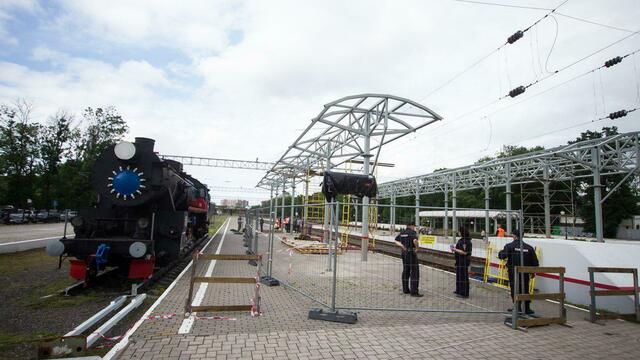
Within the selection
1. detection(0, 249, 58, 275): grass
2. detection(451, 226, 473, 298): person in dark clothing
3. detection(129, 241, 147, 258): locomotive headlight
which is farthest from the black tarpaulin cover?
detection(0, 249, 58, 275): grass

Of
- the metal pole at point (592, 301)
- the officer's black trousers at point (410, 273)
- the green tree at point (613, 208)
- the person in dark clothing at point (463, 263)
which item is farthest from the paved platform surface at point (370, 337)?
the green tree at point (613, 208)

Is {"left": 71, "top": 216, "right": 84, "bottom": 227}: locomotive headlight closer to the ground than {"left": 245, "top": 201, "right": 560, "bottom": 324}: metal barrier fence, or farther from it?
farther from it

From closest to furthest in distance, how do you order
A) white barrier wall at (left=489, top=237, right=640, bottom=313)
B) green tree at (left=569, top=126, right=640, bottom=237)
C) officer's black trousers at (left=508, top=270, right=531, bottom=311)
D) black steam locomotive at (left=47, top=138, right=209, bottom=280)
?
officer's black trousers at (left=508, top=270, right=531, bottom=311), white barrier wall at (left=489, top=237, right=640, bottom=313), black steam locomotive at (left=47, top=138, right=209, bottom=280), green tree at (left=569, top=126, right=640, bottom=237)

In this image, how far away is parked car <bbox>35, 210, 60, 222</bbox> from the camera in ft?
123

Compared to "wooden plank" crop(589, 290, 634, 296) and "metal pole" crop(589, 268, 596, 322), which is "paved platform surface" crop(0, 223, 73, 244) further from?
"wooden plank" crop(589, 290, 634, 296)

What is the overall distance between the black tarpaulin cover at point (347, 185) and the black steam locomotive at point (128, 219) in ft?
14.1

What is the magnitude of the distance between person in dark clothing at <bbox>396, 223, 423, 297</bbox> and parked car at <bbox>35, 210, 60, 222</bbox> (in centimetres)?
4192

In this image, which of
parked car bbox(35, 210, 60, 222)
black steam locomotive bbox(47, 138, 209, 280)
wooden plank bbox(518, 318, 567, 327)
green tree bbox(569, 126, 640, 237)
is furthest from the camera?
green tree bbox(569, 126, 640, 237)

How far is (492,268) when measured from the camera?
34.6ft

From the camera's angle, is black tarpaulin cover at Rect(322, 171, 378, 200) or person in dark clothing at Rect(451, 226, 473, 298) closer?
person in dark clothing at Rect(451, 226, 473, 298)

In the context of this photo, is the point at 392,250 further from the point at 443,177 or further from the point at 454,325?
the point at 443,177

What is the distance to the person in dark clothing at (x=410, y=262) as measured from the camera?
830cm

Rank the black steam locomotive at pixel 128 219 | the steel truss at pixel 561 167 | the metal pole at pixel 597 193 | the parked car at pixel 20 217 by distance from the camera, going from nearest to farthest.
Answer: the black steam locomotive at pixel 128 219 → the metal pole at pixel 597 193 → the steel truss at pixel 561 167 → the parked car at pixel 20 217

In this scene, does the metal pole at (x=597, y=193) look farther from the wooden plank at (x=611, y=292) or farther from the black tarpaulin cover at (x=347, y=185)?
the black tarpaulin cover at (x=347, y=185)
